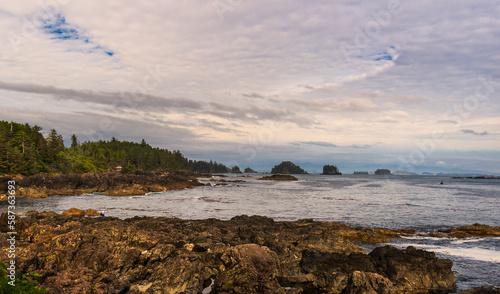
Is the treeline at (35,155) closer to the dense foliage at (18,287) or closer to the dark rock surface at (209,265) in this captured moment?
the dark rock surface at (209,265)

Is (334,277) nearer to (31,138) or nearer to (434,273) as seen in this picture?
(434,273)

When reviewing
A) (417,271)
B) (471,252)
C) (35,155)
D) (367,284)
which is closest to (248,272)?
(367,284)

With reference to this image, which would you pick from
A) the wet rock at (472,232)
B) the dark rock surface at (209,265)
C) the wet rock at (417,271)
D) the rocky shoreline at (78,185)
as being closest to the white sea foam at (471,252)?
the wet rock at (472,232)

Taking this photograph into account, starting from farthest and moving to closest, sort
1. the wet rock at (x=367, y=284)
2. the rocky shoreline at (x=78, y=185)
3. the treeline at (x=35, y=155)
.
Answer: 1. the treeline at (x=35, y=155)
2. the rocky shoreline at (x=78, y=185)
3. the wet rock at (x=367, y=284)

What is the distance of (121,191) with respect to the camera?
73.7 metres

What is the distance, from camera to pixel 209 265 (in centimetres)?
1814

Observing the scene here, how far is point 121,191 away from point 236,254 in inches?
2532

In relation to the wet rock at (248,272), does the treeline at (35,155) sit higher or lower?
higher

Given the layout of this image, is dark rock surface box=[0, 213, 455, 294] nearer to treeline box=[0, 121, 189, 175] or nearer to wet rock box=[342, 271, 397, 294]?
wet rock box=[342, 271, 397, 294]

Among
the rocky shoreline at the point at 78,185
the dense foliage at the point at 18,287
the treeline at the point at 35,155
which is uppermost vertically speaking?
the treeline at the point at 35,155

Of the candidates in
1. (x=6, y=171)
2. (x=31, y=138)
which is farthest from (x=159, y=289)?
(x=31, y=138)

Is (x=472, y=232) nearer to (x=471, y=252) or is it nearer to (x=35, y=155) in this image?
(x=471, y=252)

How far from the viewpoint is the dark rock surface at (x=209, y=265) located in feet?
46.9

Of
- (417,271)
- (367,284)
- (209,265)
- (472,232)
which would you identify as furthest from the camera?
(472,232)
